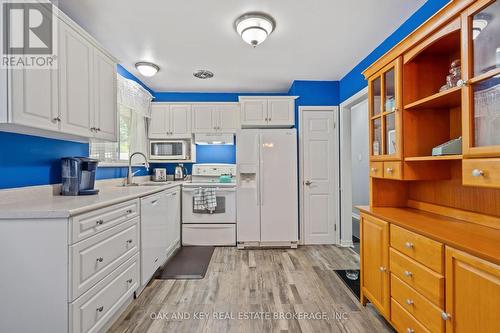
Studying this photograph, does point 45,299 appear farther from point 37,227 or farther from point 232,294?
point 232,294

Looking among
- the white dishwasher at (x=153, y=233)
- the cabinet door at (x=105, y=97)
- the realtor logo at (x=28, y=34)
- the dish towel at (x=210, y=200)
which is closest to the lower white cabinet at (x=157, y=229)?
the white dishwasher at (x=153, y=233)

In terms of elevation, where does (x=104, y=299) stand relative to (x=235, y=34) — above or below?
below

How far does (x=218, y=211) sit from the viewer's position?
3.43m

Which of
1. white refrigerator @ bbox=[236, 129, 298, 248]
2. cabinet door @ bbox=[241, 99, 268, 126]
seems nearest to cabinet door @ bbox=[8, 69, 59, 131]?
white refrigerator @ bbox=[236, 129, 298, 248]

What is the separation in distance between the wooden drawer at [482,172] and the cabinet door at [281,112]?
8.27ft

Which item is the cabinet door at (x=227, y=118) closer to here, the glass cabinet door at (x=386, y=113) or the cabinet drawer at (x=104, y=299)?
the glass cabinet door at (x=386, y=113)

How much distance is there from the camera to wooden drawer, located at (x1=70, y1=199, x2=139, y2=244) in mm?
1312

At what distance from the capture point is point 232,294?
218 cm

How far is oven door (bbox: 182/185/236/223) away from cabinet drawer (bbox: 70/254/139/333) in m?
1.43

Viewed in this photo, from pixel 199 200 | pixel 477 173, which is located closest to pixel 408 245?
pixel 477 173

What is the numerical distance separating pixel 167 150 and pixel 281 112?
196 centimetres

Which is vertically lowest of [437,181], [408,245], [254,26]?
[408,245]

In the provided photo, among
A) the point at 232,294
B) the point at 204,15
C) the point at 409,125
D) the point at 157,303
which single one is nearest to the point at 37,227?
the point at 157,303

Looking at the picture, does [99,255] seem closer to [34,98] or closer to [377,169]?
[34,98]
